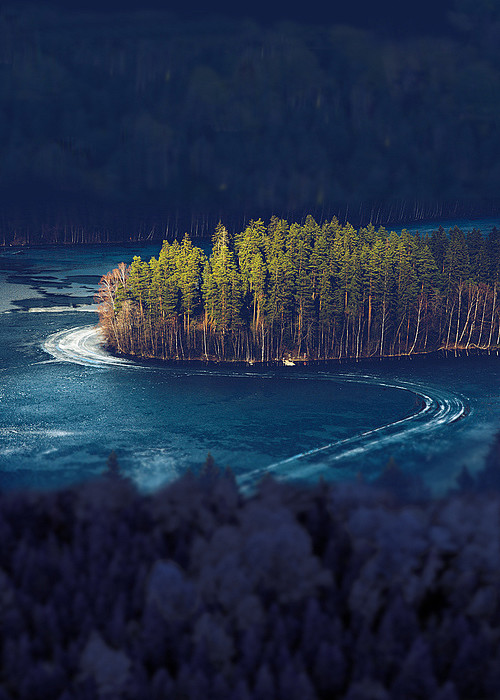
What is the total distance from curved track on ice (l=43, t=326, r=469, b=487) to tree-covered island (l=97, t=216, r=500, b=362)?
3332 millimetres

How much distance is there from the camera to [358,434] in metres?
55.8

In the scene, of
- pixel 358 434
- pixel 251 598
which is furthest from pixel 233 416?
pixel 251 598

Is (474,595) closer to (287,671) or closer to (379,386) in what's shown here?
(287,671)

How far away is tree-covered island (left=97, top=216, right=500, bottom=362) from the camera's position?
7856 centimetres

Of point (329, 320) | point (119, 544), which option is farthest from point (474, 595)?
point (329, 320)

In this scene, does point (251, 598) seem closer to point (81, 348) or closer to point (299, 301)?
point (299, 301)

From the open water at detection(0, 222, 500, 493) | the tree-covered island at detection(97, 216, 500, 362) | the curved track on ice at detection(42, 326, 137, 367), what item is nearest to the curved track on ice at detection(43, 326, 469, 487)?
the curved track on ice at detection(42, 326, 137, 367)

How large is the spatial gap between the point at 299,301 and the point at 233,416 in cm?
2308

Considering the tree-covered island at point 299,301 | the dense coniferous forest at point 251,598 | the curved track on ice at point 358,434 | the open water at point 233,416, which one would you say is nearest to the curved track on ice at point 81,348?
the curved track on ice at point 358,434

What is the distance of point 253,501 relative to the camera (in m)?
24.3

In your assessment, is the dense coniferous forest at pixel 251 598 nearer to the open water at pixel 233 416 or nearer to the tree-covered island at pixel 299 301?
the open water at pixel 233 416

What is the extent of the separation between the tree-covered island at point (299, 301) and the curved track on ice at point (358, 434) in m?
3.33

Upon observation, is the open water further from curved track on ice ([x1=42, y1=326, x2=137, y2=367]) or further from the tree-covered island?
the tree-covered island

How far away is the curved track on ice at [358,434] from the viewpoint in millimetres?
50469
